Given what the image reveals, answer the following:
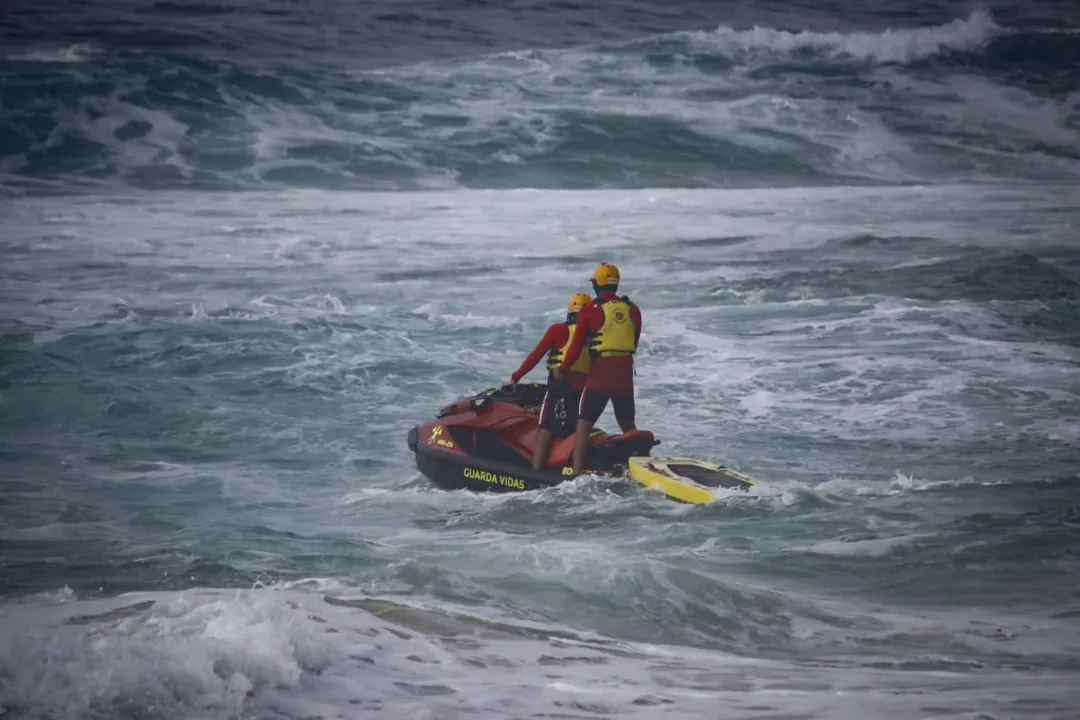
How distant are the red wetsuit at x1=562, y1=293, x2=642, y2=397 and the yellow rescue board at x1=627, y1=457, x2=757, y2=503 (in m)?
0.37

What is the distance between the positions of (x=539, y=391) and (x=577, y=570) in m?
1.76

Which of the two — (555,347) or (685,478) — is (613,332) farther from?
(685,478)

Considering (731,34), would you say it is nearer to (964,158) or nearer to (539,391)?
(964,158)

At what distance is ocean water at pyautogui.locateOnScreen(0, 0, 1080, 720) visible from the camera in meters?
4.19

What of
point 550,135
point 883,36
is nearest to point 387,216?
point 550,135

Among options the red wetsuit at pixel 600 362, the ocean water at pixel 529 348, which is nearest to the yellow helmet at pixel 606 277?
the red wetsuit at pixel 600 362

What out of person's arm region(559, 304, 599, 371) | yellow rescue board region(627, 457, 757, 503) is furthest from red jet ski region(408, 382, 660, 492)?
person's arm region(559, 304, 599, 371)

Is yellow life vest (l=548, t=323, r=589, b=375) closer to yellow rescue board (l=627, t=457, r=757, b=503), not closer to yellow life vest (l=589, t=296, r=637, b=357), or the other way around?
yellow life vest (l=589, t=296, r=637, b=357)

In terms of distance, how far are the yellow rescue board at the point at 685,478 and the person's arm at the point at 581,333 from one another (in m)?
0.57

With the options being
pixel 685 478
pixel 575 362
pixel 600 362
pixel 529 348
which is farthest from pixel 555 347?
pixel 529 348

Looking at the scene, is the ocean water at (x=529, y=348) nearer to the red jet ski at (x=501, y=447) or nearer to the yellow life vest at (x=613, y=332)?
the red jet ski at (x=501, y=447)

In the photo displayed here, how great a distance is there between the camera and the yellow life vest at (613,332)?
249 inches

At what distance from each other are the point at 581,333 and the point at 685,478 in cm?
87

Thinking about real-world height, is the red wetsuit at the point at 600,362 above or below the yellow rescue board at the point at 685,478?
above
